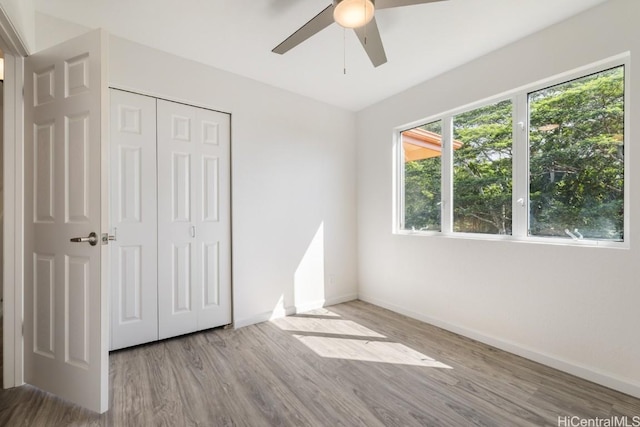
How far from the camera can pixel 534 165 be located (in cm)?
240

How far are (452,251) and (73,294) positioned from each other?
9.85 ft

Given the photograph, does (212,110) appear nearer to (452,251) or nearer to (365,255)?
(365,255)

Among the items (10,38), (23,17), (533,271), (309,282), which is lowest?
(309,282)

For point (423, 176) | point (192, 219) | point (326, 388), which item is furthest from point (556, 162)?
point (192, 219)

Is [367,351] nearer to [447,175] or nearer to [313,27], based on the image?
[447,175]

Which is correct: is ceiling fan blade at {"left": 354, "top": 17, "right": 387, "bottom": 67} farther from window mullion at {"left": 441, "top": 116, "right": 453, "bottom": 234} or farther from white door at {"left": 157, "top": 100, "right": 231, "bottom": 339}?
white door at {"left": 157, "top": 100, "right": 231, "bottom": 339}

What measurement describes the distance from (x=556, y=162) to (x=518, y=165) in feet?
0.82

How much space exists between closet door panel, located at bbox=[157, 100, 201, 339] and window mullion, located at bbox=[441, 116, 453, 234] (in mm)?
2485

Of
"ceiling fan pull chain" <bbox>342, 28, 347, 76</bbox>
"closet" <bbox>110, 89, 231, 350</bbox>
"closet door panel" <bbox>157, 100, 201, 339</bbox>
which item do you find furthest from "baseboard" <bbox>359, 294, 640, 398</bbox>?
"ceiling fan pull chain" <bbox>342, 28, 347, 76</bbox>

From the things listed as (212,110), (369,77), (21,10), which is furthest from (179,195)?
(369,77)

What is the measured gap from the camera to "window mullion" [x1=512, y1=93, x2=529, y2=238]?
242 centimetres

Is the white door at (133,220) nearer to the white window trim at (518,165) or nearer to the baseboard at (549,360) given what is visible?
the white window trim at (518,165)

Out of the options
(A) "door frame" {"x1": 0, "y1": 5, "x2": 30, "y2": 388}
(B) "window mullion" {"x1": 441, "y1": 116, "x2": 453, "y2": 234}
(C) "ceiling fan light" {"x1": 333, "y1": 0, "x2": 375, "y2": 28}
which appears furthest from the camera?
(B) "window mullion" {"x1": 441, "y1": 116, "x2": 453, "y2": 234}

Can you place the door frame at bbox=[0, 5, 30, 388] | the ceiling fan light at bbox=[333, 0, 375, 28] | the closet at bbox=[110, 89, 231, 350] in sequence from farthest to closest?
1. the closet at bbox=[110, 89, 231, 350]
2. the door frame at bbox=[0, 5, 30, 388]
3. the ceiling fan light at bbox=[333, 0, 375, 28]
